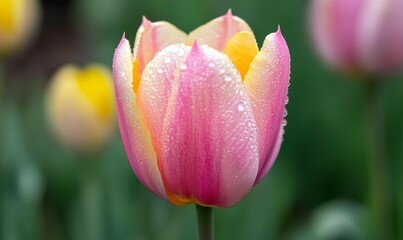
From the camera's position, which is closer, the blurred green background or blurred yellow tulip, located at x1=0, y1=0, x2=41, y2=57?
the blurred green background

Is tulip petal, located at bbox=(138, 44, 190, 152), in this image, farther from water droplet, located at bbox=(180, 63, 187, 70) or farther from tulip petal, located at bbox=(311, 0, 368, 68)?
tulip petal, located at bbox=(311, 0, 368, 68)

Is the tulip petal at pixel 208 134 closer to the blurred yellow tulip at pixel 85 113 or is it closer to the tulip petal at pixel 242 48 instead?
the tulip petal at pixel 242 48

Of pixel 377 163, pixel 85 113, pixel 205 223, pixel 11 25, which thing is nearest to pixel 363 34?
pixel 377 163

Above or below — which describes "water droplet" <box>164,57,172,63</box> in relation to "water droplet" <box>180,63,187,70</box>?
above

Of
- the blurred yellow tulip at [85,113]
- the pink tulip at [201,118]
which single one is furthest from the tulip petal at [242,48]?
the blurred yellow tulip at [85,113]

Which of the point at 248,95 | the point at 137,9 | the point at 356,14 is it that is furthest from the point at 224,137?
the point at 137,9

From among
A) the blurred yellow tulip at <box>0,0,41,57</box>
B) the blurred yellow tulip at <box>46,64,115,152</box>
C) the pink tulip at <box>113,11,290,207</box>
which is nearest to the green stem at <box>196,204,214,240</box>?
the pink tulip at <box>113,11,290,207</box>
